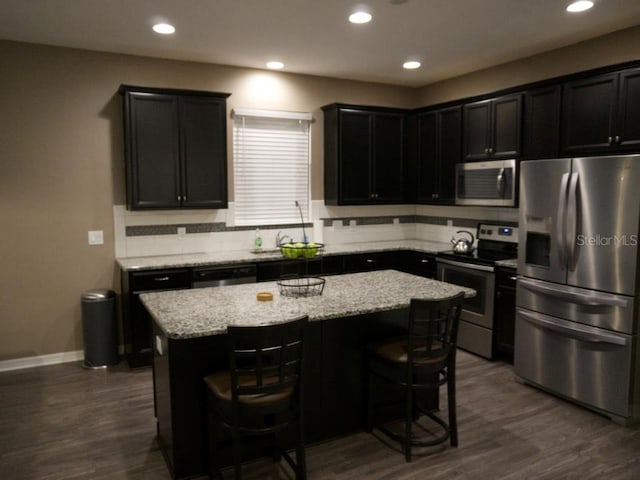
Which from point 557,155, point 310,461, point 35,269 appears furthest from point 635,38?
point 35,269

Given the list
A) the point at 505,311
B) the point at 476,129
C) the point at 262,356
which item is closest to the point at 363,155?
the point at 476,129

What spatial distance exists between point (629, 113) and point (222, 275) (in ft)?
11.8

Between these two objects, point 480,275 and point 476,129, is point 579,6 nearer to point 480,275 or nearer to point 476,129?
point 476,129

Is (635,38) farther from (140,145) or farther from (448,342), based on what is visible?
(140,145)

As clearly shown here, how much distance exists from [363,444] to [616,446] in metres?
1.60

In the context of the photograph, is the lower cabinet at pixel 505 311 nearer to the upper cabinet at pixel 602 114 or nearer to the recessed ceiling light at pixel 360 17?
the upper cabinet at pixel 602 114

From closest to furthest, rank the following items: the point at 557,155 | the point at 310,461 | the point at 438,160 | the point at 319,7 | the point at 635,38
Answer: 1. the point at 310,461
2. the point at 319,7
3. the point at 635,38
4. the point at 557,155
5. the point at 438,160

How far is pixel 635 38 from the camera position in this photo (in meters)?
3.91

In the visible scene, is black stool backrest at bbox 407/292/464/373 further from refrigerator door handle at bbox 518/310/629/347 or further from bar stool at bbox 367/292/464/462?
refrigerator door handle at bbox 518/310/629/347

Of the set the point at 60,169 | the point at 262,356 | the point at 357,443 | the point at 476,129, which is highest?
the point at 476,129

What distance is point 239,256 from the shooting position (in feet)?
15.8

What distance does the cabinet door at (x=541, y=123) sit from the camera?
4176mm

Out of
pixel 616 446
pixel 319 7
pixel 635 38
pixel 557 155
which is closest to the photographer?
pixel 616 446

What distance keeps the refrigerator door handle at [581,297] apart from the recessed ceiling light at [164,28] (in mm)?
3500
